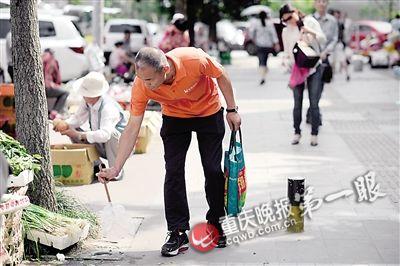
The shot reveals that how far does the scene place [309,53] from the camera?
34.7ft

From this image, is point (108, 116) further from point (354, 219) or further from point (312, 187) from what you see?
point (354, 219)

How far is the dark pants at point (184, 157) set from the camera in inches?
252

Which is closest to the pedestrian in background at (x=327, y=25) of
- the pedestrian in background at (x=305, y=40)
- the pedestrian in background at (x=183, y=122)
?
the pedestrian in background at (x=305, y=40)

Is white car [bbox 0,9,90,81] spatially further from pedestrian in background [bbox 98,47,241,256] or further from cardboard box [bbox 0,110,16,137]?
pedestrian in background [bbox 98,47,241,256]

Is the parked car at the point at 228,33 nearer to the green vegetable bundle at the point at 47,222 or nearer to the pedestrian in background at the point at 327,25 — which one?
the pedestrian in background at the point at 327,25

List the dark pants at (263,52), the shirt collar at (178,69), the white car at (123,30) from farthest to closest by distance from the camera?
the white car at (123,30)
the dark pants at (263,52)
the shirt collar at (178,69)

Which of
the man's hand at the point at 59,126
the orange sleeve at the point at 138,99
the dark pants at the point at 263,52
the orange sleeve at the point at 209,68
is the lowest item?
the dark pants at the point at 263,52

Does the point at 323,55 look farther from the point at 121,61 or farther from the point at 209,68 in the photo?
the point at 121,61

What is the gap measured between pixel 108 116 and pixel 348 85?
13.4 m

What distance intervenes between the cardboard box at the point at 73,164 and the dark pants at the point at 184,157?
2409mm

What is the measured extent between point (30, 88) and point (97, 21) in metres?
11.8

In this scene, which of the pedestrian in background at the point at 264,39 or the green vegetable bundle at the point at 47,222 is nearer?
the green vegetable bundle at the point at 47,222

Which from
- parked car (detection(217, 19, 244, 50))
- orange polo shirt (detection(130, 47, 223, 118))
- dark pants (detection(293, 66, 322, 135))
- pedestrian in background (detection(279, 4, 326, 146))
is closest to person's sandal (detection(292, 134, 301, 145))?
dark pants (detection(293, 66, 322, 135))

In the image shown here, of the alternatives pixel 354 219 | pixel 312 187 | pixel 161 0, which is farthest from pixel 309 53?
pixel 161 0
